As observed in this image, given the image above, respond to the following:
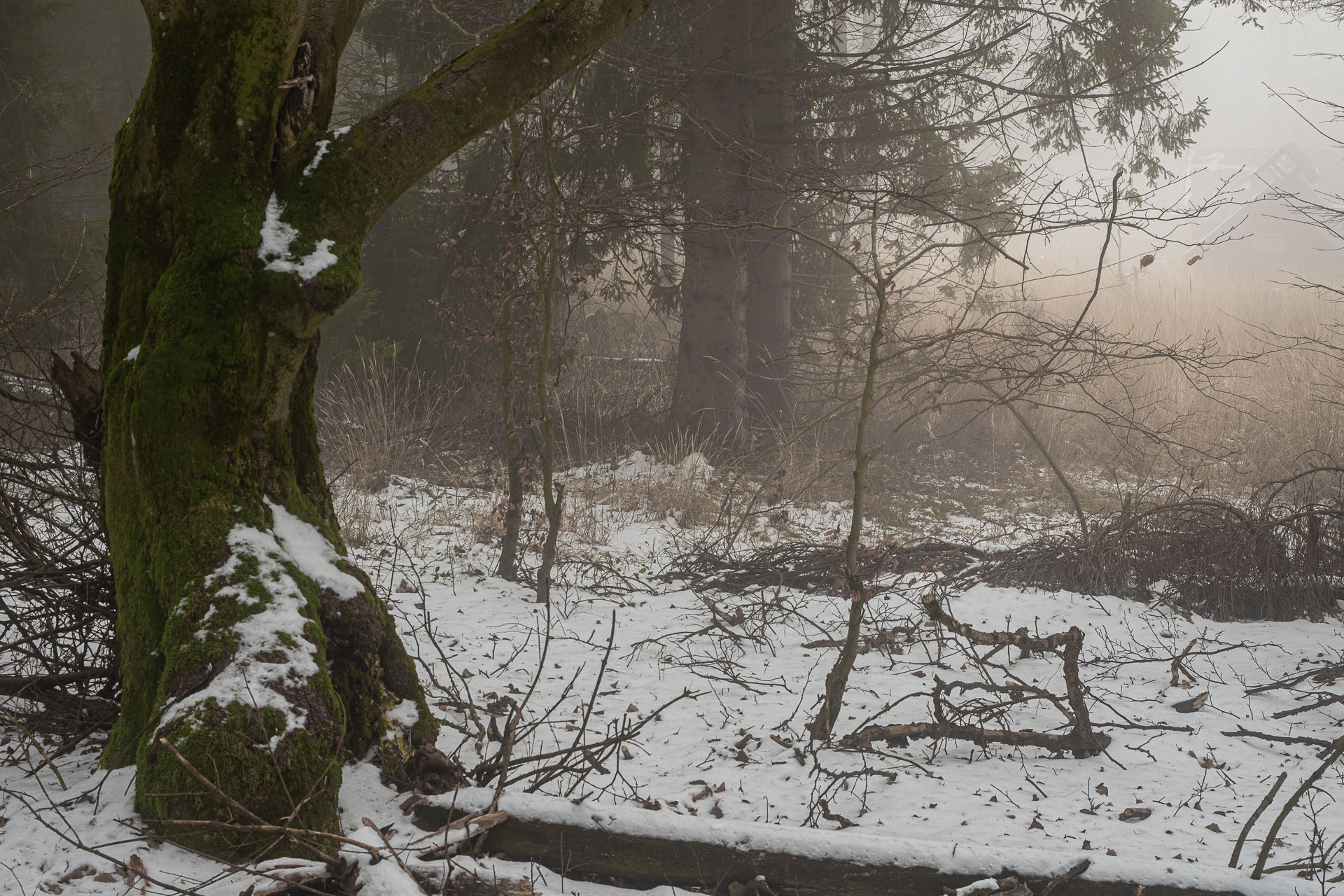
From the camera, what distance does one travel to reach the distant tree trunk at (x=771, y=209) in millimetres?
8086

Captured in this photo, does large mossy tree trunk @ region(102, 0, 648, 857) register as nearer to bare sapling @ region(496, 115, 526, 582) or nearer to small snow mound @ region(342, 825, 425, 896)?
small snow mound @ region(342, 825, 425, 896)

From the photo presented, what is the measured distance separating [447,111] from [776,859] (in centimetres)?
242

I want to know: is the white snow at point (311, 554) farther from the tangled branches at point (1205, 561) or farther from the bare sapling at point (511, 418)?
the tangled branches at point (1205, 561)

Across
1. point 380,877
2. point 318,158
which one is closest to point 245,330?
point 318,158

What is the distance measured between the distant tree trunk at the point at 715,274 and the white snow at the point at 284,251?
18.8 feet

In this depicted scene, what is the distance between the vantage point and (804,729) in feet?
11.8

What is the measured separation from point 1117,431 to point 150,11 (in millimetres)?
10480

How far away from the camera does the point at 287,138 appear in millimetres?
2699

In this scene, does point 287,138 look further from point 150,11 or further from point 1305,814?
point 1305,814

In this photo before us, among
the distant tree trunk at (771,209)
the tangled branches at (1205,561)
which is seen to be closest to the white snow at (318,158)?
the tangled branches at (1205,561)

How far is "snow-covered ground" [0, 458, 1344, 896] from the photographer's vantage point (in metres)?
2.32

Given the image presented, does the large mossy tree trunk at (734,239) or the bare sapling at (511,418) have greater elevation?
the large mossy tree trunk at (734,239)

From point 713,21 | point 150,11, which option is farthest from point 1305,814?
point 713,21

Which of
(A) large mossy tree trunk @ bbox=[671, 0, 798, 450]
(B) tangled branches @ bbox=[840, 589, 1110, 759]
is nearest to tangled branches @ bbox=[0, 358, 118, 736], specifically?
(B) tangled branches @ bbox=[840, 589, 1110, 759]
